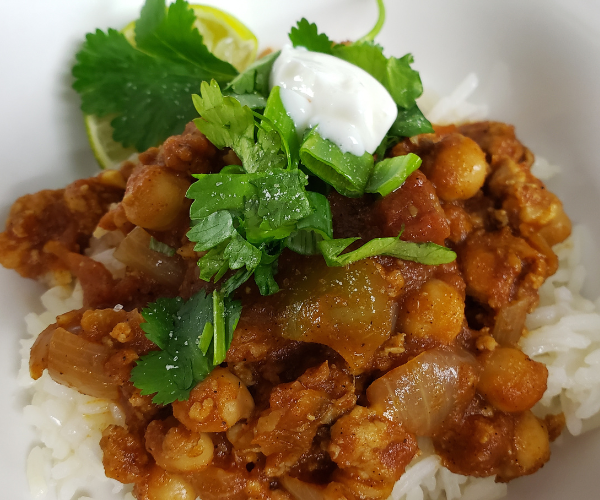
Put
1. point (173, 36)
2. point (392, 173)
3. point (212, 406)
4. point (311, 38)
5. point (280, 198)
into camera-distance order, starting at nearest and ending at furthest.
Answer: point (280, 198), point (212, 406), point (392, 173), point (311, 38), point (173, 36)

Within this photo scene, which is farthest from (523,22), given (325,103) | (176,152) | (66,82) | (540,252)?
(66,82)

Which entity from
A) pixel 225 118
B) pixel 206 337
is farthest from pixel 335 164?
pixel 206 337

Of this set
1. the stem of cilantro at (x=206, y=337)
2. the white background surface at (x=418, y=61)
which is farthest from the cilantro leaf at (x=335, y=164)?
the white background surface at (x=418, y=61)

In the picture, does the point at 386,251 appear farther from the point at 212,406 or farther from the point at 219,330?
the point at 212,406

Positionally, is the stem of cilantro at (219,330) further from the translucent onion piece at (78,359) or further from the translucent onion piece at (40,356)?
the translucent onion piece at (40,356)

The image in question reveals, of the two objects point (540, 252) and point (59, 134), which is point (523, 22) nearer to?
point (540, 252)

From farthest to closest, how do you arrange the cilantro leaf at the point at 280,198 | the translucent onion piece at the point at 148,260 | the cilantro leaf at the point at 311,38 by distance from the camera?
the cilantro leaf at the point at 311,38, the translucent onion piece at the point at 148,260, the cilantro leaf at the point at 280,198

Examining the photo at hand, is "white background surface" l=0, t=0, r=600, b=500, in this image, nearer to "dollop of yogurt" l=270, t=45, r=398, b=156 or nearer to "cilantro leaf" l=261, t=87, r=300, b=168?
"dollop of yogurt" l=270, t=45, r=398, b=156
